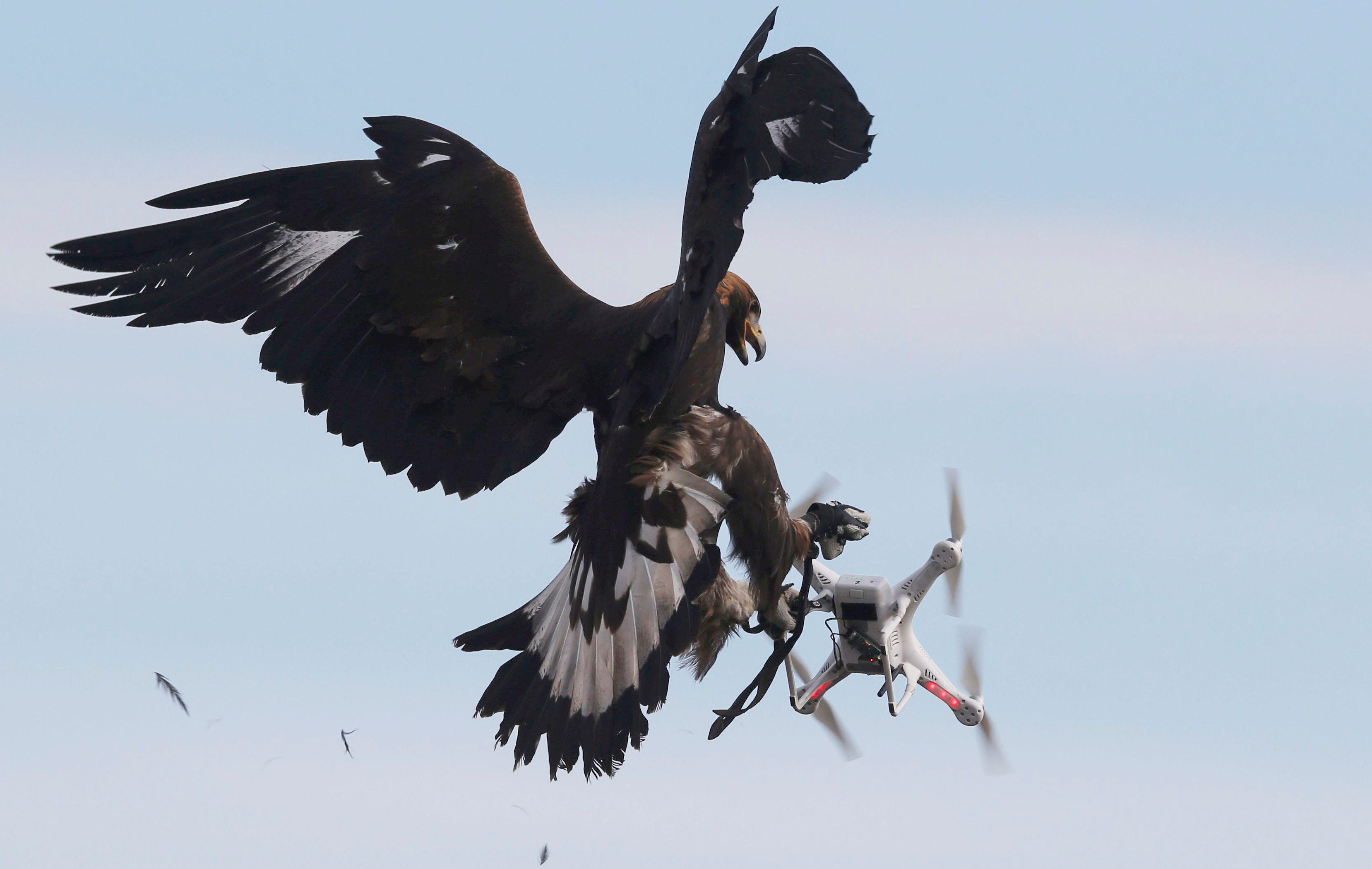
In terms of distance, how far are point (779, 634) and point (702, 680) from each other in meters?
0.35

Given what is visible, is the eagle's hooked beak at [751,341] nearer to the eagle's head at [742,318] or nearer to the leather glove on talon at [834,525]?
the eagle's head at [742,318]

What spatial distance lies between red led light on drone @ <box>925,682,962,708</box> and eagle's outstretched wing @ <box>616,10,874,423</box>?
7.13 feet

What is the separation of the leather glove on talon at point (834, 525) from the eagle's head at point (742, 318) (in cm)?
66

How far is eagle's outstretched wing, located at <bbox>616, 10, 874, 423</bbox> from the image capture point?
A: 4.77 meters

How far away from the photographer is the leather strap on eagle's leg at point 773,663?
19.4 feet

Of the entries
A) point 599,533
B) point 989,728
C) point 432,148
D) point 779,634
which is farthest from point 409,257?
point 989,728

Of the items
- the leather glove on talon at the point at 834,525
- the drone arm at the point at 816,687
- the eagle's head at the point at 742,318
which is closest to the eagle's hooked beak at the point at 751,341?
the eagle's head at the point at 742,318

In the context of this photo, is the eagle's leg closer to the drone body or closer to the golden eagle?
the golden eagle

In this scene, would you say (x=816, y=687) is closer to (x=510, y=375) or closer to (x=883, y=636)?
(x=883, y=636)

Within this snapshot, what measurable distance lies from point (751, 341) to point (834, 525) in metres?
0.80

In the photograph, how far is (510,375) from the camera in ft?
20.1

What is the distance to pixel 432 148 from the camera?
579cm

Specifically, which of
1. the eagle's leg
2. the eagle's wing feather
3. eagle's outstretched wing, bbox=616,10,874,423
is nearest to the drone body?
the eagle's leg

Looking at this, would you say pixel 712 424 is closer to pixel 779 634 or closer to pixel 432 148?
pixel 779 634
